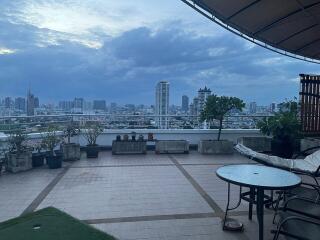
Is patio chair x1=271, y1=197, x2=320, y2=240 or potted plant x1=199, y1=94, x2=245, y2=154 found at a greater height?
potted plant x1=199, y1=94, x2=245, y2=154

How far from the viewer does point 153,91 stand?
43.0 ft

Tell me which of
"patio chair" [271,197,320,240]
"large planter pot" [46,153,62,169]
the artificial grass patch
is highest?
"patio chair" [271,197,320,240]

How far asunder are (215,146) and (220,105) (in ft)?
4.06

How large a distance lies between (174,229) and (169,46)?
39.6ft

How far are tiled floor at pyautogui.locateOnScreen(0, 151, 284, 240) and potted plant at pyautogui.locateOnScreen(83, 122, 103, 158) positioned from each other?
1.83 feet

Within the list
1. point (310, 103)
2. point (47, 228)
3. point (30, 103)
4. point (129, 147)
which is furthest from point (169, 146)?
point (47, 228)

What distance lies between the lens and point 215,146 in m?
8.47

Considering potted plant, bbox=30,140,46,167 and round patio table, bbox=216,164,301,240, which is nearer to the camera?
round patio table, bbox=216,164,301,240

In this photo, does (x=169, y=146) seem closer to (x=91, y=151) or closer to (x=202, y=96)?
(x=202, y=96)

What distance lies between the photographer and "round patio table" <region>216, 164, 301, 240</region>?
2.70 meters

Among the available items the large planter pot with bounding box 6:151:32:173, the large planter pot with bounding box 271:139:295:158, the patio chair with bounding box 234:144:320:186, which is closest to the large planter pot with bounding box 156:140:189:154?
the large planter pot with bounding box 271:139:295:158

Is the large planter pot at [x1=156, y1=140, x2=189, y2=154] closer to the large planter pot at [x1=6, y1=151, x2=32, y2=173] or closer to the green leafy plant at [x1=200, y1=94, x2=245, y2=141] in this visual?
the green leafy plant at [x1=200, y1=94, x2=245, y2=141]

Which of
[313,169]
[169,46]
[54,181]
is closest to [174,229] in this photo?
[313,169]

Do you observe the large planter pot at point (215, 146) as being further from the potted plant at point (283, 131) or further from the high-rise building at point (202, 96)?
the potted plant at point (283, 131)
